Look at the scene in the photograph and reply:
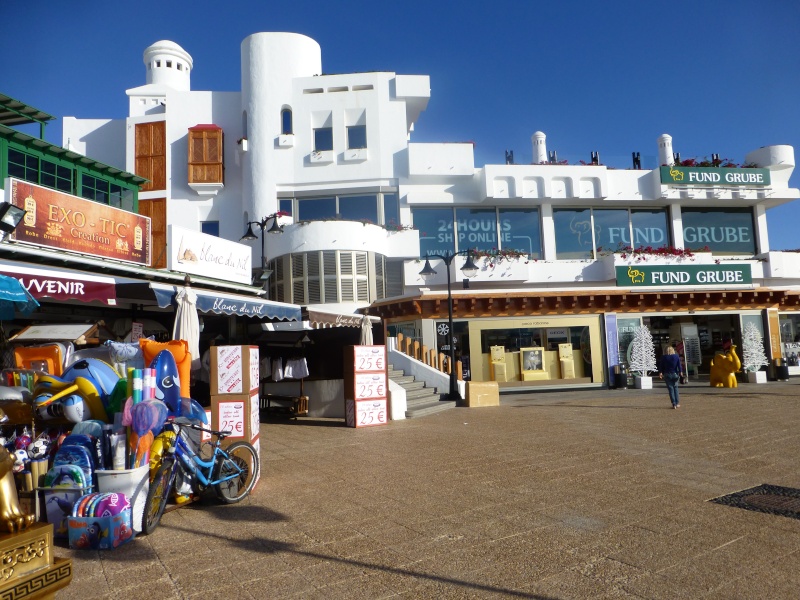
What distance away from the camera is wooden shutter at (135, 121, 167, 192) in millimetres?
25812

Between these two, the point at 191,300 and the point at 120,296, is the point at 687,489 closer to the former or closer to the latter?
the point at 191,300

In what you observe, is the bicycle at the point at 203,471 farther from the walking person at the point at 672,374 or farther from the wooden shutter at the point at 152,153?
the wooden shutter at the point at 152,153

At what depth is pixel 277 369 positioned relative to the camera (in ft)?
47.3

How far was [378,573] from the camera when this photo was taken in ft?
13.9

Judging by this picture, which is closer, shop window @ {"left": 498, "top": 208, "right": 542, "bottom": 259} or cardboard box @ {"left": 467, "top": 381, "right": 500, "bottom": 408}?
cardboard box @ {"left": 467, "top": 381, "right": 500, "bottom": 408}

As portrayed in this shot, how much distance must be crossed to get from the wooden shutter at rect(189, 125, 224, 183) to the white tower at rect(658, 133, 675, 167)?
1964 centimetres

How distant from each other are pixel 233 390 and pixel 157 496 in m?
2.24

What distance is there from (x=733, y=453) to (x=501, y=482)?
3.73m

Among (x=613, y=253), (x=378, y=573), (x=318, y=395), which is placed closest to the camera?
(x=378, y=573)

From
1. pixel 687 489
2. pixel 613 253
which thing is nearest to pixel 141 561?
pixel 687 489

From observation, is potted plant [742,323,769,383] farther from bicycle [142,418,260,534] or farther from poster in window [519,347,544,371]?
bicycle [142,418,260,534]

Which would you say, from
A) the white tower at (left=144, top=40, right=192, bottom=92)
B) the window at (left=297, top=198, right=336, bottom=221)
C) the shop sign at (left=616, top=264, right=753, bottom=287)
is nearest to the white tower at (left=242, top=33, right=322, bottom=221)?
the window at (left=297, top=198, right=336, bottom=221)

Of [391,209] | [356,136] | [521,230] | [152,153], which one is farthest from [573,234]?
[152,153]

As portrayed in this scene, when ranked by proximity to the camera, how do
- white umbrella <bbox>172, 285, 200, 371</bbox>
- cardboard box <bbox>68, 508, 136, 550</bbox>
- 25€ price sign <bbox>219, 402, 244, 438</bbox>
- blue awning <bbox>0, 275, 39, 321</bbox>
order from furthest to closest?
white umbrella <bbox>172, 285, 200, 371</bbox>
25€ price sign <bbox>219, 402, 244, 438</bbox>
blue awning <bbox>0, 275, 39, 321</bbox>
cardboard box <bbox>68, 508, 136, 550</bbox>
